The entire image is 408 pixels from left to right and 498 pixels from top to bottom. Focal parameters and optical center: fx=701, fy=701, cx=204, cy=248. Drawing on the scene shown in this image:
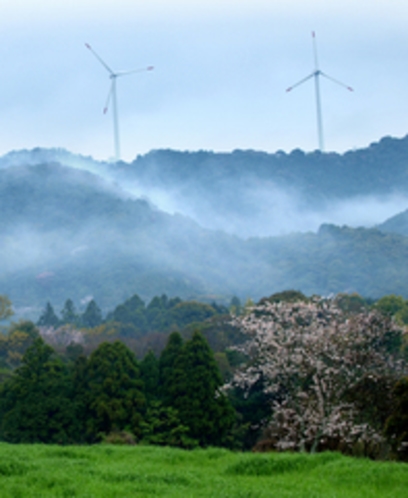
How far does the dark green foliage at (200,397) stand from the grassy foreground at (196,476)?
16787 mm

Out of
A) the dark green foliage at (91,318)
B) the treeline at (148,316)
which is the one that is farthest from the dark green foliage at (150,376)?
the dark green foliage at (91,318)

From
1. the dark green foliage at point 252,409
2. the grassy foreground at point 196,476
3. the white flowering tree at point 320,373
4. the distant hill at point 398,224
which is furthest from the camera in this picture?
the distant hill at point 398,224

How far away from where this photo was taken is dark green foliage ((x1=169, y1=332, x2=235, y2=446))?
33.4 m

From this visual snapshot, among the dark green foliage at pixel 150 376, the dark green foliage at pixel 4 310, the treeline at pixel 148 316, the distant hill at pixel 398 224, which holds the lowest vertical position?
the dark green foliage at pixel 150 376

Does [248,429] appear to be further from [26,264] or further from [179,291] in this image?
[26,264]

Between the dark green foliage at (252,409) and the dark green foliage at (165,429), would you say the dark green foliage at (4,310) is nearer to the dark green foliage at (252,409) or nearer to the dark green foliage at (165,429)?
the dark green foliage at (252,409)

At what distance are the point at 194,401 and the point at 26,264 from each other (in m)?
157

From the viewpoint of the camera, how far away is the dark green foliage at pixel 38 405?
32.8 meters

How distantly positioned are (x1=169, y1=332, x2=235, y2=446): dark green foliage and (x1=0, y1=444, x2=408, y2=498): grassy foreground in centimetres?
1679

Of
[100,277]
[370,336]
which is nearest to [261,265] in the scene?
[100,277]

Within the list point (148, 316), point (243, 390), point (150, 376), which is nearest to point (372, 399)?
point (150, 376)

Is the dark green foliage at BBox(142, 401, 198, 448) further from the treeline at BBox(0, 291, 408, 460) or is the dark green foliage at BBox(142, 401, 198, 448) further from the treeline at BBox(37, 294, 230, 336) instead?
the treeline at BBox(37, 294, 230, 336)

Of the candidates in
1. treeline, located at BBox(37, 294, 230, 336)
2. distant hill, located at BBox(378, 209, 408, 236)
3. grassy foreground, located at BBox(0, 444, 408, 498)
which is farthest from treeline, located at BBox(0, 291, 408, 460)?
distant hill, located at BBox(378, 209, 408, 236)

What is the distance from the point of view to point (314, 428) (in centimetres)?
2117
